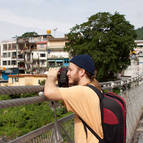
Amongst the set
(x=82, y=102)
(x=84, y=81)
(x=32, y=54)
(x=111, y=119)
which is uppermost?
(x=32, y=54)

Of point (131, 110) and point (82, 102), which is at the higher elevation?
point (82, 102)

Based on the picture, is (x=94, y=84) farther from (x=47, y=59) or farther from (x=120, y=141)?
(x=47, y=59)

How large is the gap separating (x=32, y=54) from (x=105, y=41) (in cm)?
2164

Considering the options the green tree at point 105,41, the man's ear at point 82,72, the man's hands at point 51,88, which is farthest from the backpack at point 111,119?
the green tree at point 105,41

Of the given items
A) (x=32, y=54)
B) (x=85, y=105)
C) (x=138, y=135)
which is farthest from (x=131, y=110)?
(x=32, y=54)

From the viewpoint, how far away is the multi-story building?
3762 centimetres

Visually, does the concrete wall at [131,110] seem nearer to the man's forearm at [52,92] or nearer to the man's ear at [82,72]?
the man's ear at [82,72]

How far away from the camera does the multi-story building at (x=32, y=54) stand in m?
37.6

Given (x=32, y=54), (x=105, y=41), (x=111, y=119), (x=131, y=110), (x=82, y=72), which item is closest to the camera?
(x=111, y=119)

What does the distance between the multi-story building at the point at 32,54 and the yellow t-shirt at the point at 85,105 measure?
116 ft

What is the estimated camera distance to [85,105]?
1.38 metres

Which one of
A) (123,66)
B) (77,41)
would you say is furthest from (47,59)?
(123,66)

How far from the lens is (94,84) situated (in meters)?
1.51

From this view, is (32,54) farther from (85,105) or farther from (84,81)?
(85,105)
